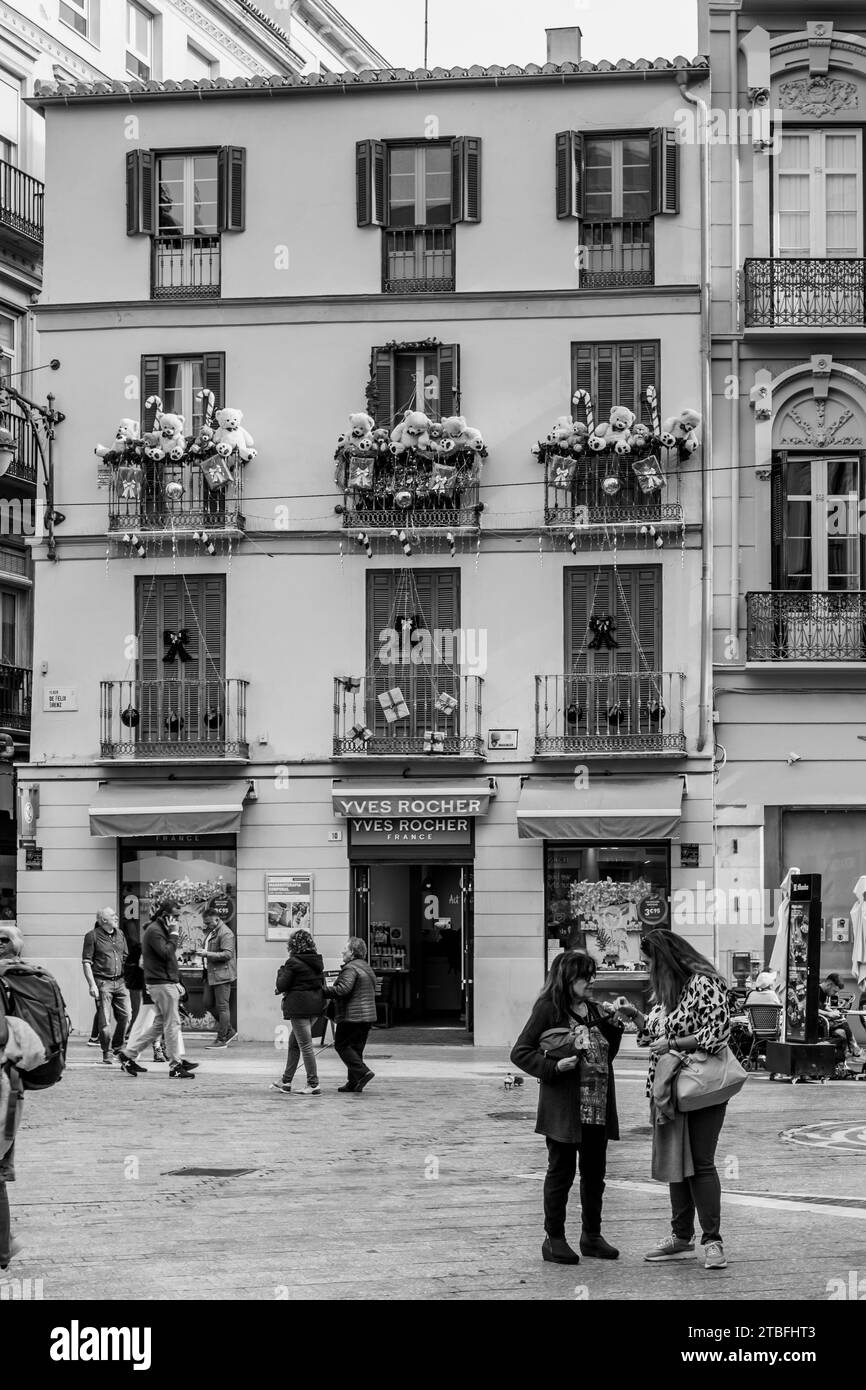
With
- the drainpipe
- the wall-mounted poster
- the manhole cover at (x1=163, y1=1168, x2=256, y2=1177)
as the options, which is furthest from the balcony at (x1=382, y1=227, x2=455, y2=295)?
the manhole cover at (x1=163, y1=1168, x2=256, y2=1177)

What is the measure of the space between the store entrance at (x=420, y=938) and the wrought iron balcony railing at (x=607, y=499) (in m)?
5.16

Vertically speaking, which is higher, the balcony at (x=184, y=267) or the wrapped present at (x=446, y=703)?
the balcony at (x=184, y=267)

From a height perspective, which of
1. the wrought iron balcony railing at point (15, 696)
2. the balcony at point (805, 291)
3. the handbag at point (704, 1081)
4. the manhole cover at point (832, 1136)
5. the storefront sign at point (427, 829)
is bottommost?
the manhole cover at point (832, 1136)

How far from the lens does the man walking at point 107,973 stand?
23.8 m

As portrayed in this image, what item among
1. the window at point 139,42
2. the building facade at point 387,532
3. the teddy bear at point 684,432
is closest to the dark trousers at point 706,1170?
the building facade at point 387,532

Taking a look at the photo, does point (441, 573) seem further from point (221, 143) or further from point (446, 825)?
point (221, 143)

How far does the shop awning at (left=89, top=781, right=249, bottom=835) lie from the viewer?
2805cm

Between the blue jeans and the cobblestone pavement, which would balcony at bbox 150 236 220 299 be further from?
the blue jeans

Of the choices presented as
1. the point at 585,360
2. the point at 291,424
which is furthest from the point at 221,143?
the point at 585,360

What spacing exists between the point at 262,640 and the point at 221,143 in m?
7.38

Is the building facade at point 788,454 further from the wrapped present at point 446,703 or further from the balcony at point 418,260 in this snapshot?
the balcony at point 418,260

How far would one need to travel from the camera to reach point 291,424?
28.8 metres

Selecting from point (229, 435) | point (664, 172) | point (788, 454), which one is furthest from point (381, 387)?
point (788, 454)

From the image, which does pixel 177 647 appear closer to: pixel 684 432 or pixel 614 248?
pixel 684 432
